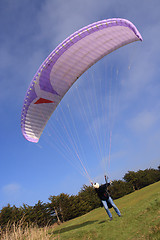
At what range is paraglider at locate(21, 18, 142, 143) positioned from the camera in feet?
31.9

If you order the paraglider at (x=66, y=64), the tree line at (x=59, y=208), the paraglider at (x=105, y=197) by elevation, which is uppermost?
the paraglider at (x=66, y=64)

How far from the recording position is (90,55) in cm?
1161

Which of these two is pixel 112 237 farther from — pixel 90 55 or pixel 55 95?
pixel 90 55

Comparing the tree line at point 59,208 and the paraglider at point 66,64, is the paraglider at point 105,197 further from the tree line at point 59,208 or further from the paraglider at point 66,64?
the tree line at point 59,208

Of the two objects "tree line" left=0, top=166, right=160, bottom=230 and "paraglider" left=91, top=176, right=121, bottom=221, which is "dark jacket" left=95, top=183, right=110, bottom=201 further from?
"tree line" left=0, top=166, right=160, bottom=230

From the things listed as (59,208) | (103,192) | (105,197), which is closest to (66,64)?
(103,192)

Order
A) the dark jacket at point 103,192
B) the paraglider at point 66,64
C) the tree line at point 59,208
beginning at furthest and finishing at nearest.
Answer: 1. the tree line at point 59,208
2. the paraglider at point 66,64
3. the dark jacket at point 103,192

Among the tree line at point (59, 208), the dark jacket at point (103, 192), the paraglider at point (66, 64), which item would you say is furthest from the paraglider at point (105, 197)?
the tree line at point (59, 208)

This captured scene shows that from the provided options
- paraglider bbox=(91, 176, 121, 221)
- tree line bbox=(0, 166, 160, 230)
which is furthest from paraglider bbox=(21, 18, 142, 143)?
tree line bbox=(0, 166, 160, 230)

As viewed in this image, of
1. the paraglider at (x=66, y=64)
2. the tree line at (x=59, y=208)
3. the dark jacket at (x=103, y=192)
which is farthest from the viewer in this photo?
the tree line at (x=59, y=208)

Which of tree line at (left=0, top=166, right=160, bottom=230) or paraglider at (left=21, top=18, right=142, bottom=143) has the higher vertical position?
paraglider at (left=21, top=18, right=142, bottom=143)

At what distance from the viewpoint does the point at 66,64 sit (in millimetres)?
11242

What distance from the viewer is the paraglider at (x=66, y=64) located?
972cm

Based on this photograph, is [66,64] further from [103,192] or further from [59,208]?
[59,208]
